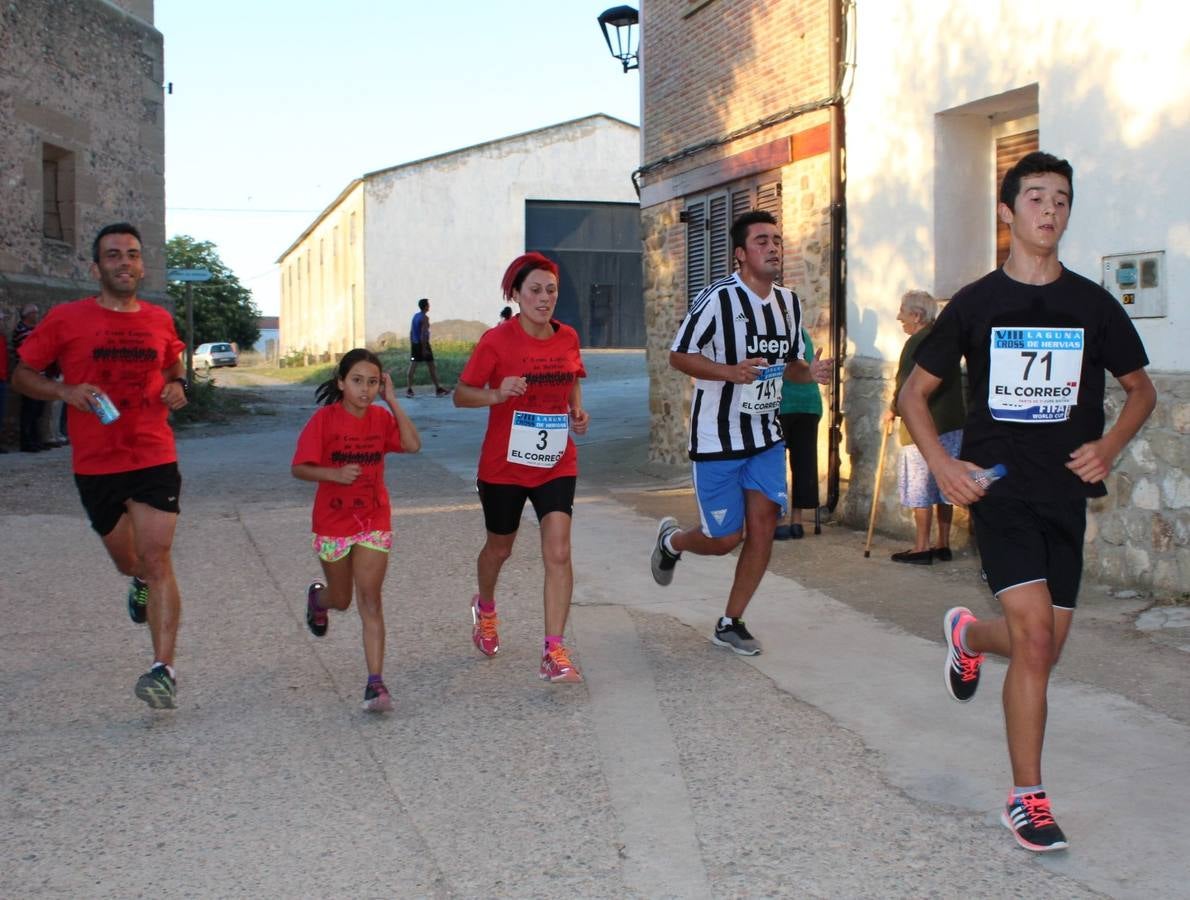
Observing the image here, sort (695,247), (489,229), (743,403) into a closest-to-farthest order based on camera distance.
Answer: (743,403) < (695,247) < (489,229)

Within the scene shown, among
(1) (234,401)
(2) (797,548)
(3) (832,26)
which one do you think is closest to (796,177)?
(3) (832,26)

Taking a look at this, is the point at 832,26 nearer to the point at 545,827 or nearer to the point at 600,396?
the point at 545,827

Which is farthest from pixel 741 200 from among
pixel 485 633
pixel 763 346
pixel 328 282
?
pixel 328 282

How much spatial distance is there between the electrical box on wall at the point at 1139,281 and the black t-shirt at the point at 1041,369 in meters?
3.88

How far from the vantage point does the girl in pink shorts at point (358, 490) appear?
5.29 m

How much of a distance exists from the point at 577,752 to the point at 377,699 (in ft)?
3.06

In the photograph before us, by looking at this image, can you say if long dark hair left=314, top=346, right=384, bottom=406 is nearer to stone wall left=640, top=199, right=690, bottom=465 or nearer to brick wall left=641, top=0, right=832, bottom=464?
brick wall left=641, top=0, right=832, bottom=464

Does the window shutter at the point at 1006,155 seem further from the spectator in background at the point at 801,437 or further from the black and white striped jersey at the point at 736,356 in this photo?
the black and white striped jersey at the point at 736,356

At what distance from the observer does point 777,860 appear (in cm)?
369

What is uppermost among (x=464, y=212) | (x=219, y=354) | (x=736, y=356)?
(x=464, y=212)

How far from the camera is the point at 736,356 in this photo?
6.21m

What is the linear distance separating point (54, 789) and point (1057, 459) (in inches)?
133

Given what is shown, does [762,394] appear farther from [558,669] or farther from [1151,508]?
[1151,508]

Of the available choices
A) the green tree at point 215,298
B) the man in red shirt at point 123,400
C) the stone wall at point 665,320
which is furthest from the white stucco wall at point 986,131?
the green tree at point 215,298
